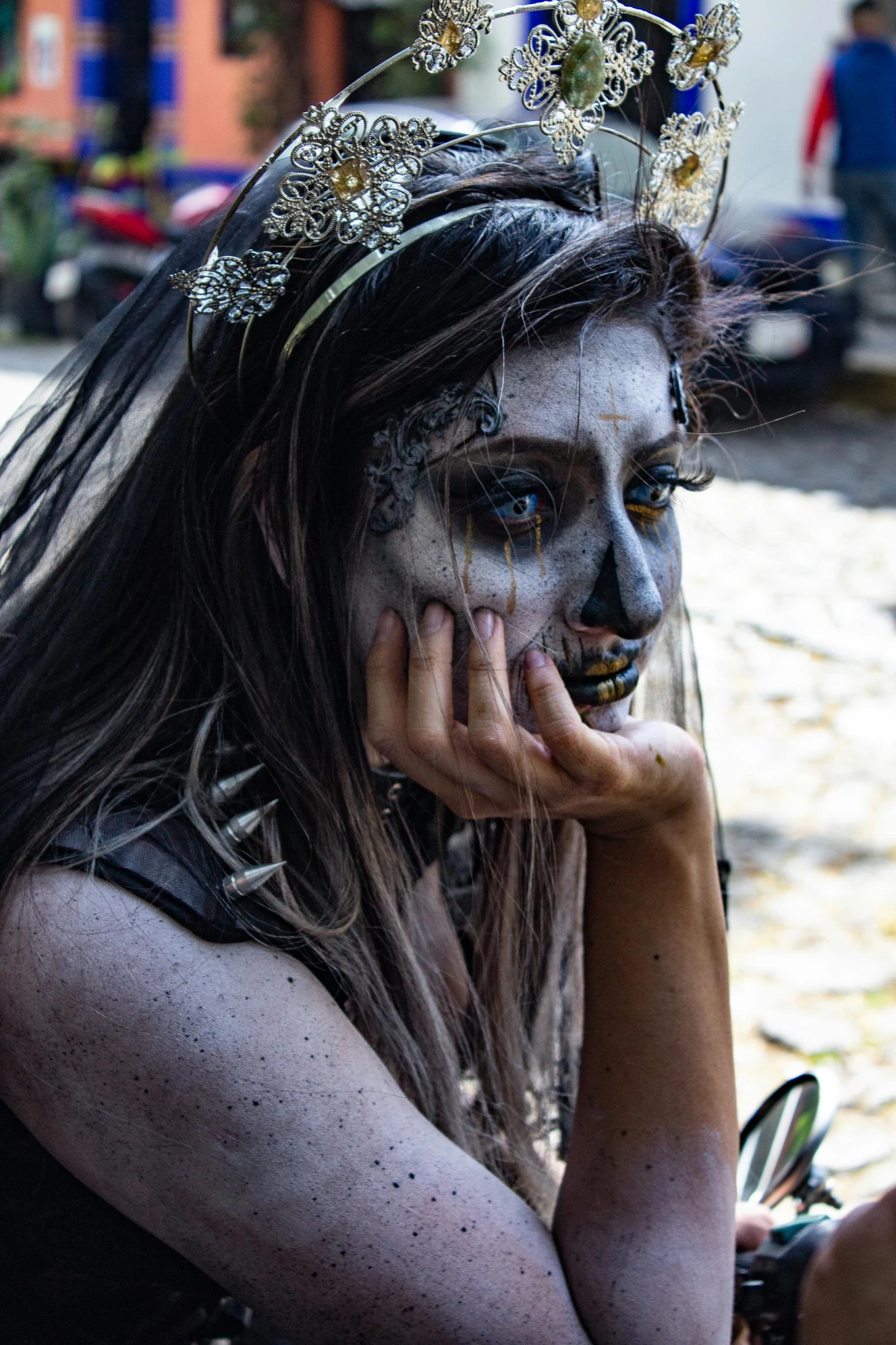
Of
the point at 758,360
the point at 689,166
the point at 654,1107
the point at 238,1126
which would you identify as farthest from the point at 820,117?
the point at 238,1126

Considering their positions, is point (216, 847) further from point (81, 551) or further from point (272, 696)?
point (81, 551)

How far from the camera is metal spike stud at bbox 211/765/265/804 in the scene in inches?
64.7

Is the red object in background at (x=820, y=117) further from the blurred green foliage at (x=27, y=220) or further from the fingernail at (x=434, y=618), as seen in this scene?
the fingernail at (x=434, y=618)

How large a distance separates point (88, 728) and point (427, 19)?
933 mm

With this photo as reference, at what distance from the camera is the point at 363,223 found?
1.60 m

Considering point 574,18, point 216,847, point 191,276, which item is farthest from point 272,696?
point 574,18

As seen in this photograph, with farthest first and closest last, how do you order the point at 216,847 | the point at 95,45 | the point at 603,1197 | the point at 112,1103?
the point at 95,45 < the point at 603,1197 < the point at 216,847 < the point at 112,1103

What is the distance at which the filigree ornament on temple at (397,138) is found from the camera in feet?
5.21

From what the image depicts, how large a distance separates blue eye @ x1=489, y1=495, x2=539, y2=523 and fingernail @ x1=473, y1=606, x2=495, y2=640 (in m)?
0.12

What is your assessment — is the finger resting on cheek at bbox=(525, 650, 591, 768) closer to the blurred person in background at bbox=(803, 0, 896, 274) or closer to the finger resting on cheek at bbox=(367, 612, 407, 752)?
the finger resting on cheek at bbox=(367, 612, 407, 752)

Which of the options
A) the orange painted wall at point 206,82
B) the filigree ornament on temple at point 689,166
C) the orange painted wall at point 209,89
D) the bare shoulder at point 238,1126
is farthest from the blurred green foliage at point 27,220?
the bare shoulder at point 238,1126

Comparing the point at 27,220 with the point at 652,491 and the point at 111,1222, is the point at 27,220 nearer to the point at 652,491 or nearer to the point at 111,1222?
the point at 652,491

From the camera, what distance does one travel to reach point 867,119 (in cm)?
980

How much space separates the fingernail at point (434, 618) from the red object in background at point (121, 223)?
Answer: 1102cm
